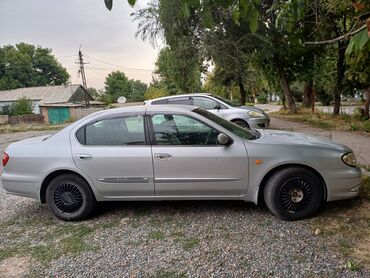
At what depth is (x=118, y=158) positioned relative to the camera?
13.5ft

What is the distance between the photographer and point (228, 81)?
88.0 ft

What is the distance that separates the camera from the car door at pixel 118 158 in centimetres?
411

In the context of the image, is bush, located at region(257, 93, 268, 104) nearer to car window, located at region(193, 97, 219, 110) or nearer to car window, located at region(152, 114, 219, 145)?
car window, located at region(193, 97, 219, 110)

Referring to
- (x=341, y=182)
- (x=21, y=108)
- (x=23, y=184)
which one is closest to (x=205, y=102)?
(x=341, y=182)

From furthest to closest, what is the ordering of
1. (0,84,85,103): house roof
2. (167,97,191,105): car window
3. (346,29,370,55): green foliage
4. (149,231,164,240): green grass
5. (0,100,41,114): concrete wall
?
(0,100,41,114): concrete wall
(0,84,85,103): house roof
(167,97,191,105): car window
(149,231,164,240): green grass
(346,29,370,55): green foliage

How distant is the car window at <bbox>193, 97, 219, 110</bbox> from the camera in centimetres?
1016

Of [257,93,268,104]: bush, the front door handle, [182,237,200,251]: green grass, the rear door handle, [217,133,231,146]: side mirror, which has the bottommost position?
[182,237,200,251]: green grass

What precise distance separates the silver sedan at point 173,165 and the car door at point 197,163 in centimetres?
1

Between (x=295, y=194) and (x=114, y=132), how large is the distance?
247 cm

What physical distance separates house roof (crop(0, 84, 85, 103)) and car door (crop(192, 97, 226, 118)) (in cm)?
3753

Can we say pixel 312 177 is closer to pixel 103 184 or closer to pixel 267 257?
pixel 267 257

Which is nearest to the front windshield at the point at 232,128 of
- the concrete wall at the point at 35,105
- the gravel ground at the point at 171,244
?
the gravel ground at the point at 171,244

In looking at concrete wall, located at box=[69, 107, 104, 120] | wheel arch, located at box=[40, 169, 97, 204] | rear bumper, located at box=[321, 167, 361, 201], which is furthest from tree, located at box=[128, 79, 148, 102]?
rear bumper, located at box=[321, 167, 361, 201]

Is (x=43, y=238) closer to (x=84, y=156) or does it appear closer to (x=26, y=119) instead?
(x=84, y=156)
